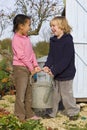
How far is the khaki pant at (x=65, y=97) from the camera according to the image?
7.24 m

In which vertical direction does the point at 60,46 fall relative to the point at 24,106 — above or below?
above

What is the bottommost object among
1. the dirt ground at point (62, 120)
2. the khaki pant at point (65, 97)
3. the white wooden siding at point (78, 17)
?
the dirt ground at point (62, 120)

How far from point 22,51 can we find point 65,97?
1.09 m

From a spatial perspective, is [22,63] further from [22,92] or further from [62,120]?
[62,120]

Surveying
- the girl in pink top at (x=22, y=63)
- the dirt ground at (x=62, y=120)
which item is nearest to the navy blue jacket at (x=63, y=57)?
the girl in pink top at (x=22, y=63)

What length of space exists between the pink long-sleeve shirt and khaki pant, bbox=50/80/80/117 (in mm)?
643

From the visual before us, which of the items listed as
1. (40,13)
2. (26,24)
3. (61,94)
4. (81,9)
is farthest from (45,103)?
(40,13)

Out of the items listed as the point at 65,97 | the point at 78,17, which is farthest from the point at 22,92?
the point at 78,17

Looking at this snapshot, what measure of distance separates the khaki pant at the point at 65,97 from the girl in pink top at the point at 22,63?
1.74 feet

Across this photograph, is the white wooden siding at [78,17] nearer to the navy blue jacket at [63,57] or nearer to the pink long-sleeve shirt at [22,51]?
the navy blue jacket at [63,57]

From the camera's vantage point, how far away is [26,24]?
7.00 metres

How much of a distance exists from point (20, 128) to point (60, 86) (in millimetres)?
2361

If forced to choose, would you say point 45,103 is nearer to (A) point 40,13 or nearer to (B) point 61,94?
(B) point 61,94

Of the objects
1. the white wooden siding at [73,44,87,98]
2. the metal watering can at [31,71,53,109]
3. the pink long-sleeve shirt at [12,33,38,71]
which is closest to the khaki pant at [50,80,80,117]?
the metal watering can at [31,71,53,109]
